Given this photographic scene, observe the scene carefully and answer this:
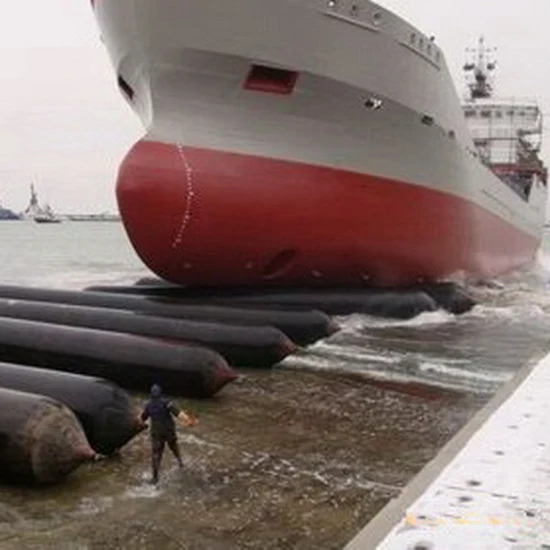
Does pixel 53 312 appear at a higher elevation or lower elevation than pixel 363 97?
lower

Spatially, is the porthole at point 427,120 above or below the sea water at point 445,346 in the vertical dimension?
above

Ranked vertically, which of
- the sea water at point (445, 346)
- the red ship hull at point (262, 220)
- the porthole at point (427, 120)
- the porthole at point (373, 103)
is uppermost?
the porthole at point (373, 103)

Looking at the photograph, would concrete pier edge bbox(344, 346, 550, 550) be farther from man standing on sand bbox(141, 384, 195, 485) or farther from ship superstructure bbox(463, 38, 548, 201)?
ship superstructure bbox(463, 38, 548, 201)

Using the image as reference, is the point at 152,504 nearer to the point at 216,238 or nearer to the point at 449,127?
the point at 216,238

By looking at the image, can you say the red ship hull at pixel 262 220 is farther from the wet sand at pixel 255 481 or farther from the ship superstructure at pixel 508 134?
the ship superstructure at pixel 508 134

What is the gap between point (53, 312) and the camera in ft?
40.7

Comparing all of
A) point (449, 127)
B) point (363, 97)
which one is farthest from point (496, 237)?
point (363, 97)

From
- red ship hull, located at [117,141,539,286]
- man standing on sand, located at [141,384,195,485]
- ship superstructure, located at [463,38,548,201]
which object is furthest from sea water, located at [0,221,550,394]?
ship superstructure, located at [463,38,548,201]

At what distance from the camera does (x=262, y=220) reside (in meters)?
15.2

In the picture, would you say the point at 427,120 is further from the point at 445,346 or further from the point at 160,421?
the point at 160,421

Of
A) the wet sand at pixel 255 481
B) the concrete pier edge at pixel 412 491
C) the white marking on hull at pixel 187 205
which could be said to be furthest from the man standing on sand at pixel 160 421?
the white marking on hull at pixel 187 205

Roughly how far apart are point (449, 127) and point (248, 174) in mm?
7450

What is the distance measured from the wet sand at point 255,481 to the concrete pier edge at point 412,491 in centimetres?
79

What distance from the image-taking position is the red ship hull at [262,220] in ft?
48.1
